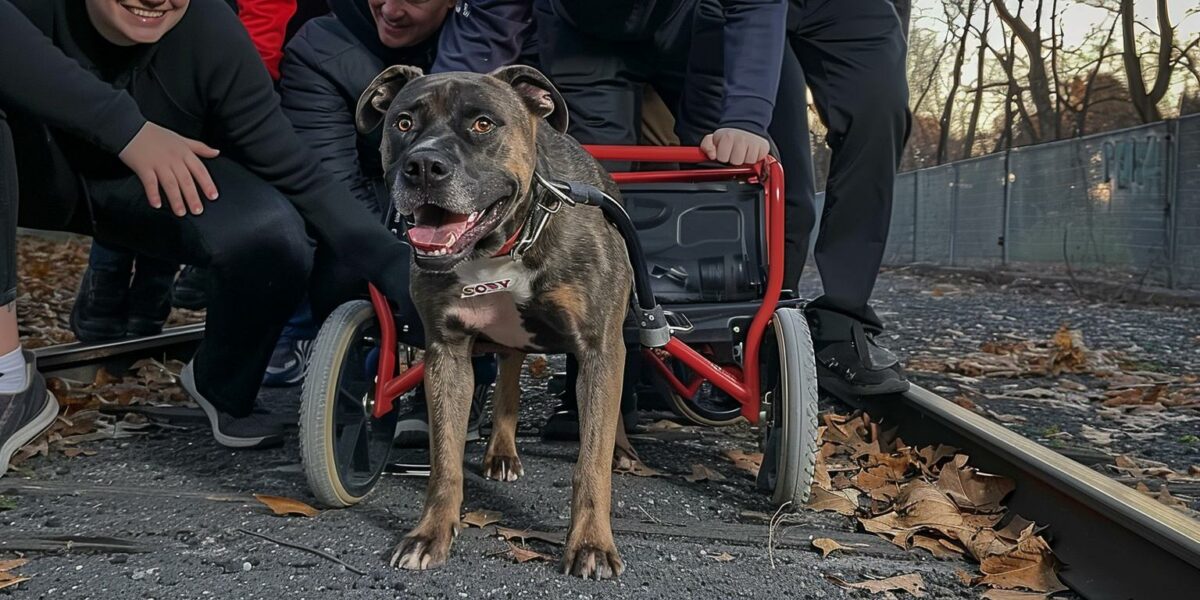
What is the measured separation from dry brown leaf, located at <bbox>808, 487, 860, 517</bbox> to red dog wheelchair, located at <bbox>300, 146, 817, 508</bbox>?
15 centimetres

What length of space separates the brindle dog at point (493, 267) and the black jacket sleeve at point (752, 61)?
84cm

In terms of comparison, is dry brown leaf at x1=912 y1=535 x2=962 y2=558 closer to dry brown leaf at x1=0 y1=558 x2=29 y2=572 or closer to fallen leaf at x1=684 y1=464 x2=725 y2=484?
fallen leaf at x1=684 y1=464 x2=725 y2=484

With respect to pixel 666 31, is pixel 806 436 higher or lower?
lower

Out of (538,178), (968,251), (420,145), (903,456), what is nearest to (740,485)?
(903,456)

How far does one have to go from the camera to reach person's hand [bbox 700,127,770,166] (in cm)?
348

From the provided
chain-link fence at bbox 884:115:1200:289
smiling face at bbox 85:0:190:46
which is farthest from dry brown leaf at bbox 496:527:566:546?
chain-link fence at bbox 884:115:1200:289

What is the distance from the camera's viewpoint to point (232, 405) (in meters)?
3.76

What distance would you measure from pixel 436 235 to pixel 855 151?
7.56ft

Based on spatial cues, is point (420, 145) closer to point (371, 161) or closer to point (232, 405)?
point (232, 405)

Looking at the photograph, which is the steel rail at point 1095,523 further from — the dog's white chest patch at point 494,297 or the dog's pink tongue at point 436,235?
the dog's pink tongue at point 436,235

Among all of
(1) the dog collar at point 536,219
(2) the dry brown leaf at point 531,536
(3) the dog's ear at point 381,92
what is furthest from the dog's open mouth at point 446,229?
(2) the dry brown leaf at point 531,536

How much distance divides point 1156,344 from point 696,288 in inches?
209

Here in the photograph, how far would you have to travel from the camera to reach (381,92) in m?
3.01

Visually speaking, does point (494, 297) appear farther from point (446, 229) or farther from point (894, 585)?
point (894, 585)
